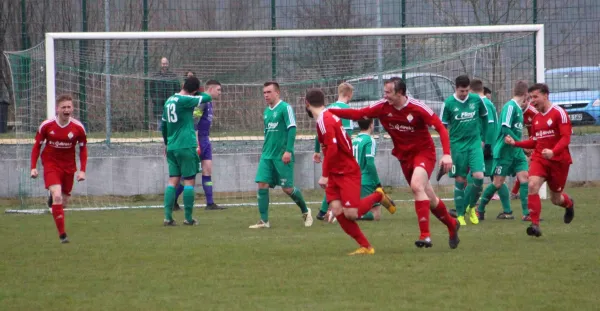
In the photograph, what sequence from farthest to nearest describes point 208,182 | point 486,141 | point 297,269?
point 208,182
point 486,141
point 297,269

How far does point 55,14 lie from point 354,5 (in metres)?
5.75

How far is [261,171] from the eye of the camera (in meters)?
13.2

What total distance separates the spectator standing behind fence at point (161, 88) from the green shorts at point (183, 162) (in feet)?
13.8

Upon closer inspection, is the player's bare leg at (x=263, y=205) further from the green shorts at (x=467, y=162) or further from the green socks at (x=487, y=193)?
the green socks at (x=487, y=193)

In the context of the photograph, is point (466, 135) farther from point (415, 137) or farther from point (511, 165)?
point (415, 137)

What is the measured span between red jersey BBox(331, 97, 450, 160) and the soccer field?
1080 mm

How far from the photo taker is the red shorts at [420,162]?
9.91 meters

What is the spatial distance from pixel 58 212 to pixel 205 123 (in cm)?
511

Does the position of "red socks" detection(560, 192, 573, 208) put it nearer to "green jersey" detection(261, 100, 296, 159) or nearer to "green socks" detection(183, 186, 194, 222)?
"green jersey" detection(261, 100, 296, 159)

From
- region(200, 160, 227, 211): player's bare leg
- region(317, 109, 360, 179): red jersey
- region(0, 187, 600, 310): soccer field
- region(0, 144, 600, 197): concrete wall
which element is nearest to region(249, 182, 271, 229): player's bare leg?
region(0, 187, 600, 310): soccer field

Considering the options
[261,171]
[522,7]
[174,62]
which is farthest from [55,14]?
[522,7]

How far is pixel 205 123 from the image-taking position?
52.9ft

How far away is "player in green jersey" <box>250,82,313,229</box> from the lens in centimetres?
1305

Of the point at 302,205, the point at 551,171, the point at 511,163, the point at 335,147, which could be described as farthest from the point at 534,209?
the point at 302,205
